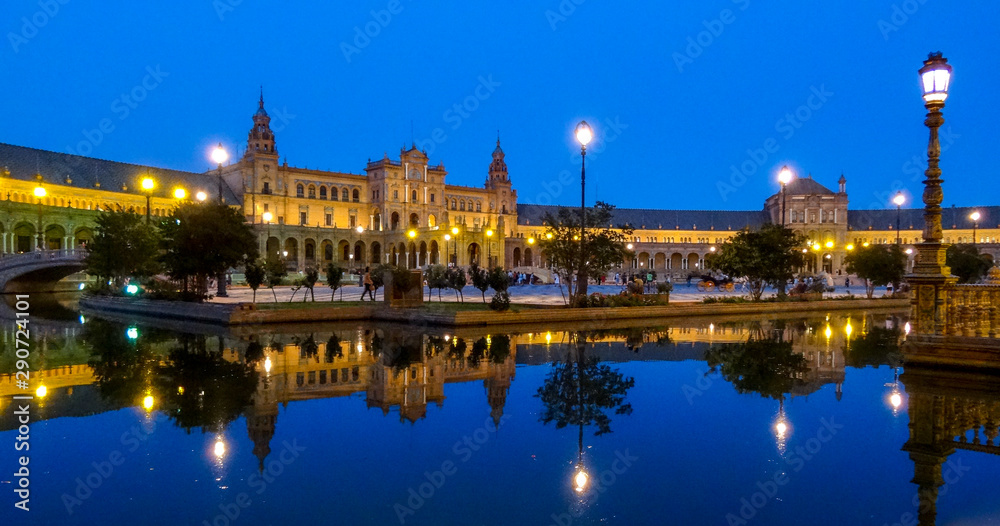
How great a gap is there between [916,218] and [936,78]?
107054mm

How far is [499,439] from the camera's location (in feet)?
25.1

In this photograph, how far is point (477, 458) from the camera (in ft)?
22.8

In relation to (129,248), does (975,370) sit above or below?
below

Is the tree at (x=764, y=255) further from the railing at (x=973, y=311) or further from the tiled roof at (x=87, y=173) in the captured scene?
the tiled roof at (x=87, y=173)

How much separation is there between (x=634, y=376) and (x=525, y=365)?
2.13m

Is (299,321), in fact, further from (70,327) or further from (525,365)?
(525,365)

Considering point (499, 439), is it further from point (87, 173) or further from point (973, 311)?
point (87, 173)

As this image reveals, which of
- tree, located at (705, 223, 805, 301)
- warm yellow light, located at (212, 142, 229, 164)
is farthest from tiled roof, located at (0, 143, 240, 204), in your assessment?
tree, located at (705, 223, 805, 301)

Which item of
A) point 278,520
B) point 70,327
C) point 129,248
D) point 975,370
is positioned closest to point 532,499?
point 278,520

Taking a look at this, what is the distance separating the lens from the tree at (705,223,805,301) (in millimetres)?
27000

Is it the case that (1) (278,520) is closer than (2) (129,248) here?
Yes

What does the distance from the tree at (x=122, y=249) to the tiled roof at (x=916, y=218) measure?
3945 inches

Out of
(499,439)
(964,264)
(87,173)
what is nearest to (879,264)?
(964,264)

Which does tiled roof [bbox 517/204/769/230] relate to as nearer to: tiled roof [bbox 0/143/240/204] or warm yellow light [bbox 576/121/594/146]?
tiled roof [bbox 0/143/240/204]
